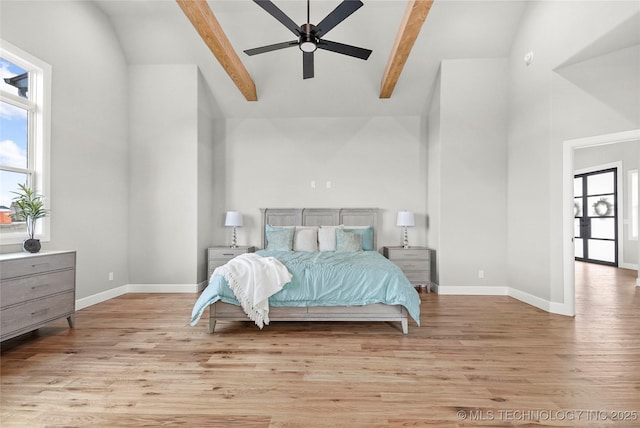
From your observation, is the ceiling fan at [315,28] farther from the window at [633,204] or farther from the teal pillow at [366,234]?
the window at [633,204]

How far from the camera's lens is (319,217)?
5.57m

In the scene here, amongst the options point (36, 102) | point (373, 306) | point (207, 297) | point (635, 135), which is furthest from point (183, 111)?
point (635, 135)

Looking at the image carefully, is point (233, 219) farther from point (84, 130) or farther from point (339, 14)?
point (339, 14)

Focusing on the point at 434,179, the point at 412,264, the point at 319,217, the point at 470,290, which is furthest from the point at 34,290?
the point at 470,290

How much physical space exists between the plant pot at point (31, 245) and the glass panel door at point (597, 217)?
10.6 meters

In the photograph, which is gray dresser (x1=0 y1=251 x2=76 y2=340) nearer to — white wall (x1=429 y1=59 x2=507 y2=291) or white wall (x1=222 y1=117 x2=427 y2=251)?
white wall (x1=222 y1=117 x2=427 y2=251)

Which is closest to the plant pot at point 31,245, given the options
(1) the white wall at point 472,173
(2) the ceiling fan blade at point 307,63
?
(2) the ceiling fan blade at point 307,63

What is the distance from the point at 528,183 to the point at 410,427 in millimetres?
3816

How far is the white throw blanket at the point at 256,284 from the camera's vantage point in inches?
122

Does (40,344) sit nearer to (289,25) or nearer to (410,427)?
(410,427)

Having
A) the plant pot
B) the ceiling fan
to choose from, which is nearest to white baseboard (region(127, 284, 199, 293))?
the plant pot

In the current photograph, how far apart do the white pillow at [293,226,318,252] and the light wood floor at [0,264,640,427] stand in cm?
170

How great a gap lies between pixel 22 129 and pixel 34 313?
197 cm

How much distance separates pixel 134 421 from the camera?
1.78 m
